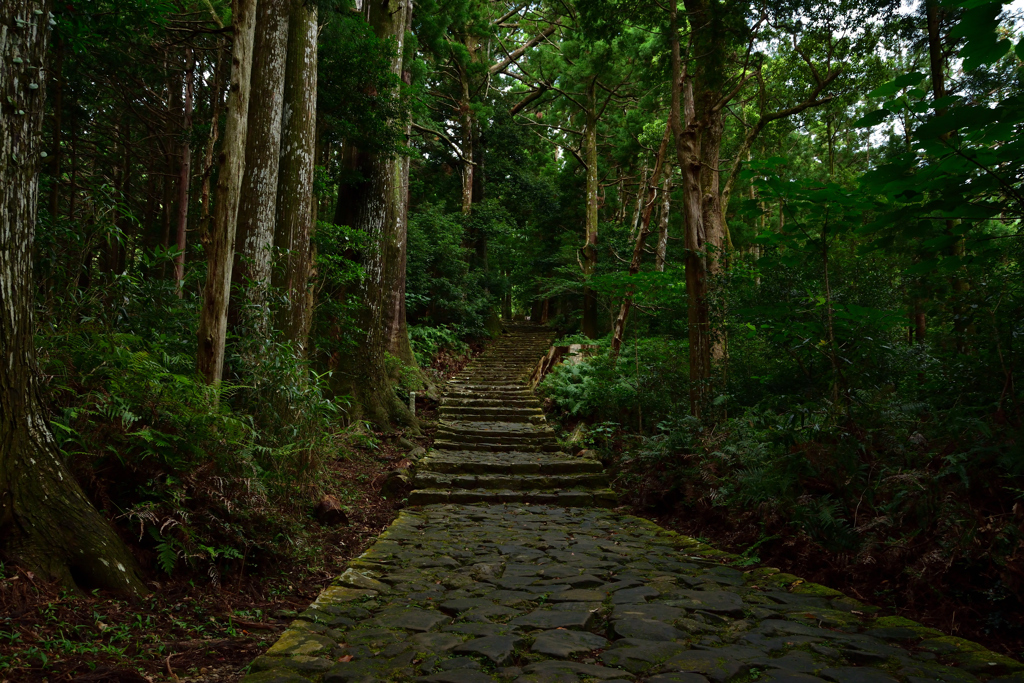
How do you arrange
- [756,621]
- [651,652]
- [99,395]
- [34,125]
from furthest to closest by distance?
[99,395] → [756,621] → [34,125] → [651,652]

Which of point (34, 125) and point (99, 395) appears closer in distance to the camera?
point (34, 125)

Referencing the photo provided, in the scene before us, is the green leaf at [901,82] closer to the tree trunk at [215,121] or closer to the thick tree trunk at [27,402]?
the thick tree trunk at [27,402]

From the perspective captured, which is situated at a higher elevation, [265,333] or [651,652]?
[265,333]

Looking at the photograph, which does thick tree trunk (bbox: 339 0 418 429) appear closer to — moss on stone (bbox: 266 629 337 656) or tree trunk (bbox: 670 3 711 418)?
tree trunk (bbox: 670 3 711 418)

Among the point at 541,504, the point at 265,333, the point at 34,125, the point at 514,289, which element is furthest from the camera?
the point at 514,289

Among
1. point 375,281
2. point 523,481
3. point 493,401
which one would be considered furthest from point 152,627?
point 493,401

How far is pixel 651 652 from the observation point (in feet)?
9.53

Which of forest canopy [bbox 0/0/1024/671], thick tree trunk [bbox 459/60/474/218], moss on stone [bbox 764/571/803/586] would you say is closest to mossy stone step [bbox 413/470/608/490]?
forest canopy [bbox 0/0/1024/671]

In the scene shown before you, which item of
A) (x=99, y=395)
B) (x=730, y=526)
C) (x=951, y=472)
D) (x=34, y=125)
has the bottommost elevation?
(x=730, y=526)

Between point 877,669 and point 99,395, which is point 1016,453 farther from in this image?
point 99,395

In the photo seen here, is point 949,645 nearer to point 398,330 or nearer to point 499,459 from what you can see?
point 499,459

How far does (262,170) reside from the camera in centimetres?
698

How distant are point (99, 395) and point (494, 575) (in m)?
2.85

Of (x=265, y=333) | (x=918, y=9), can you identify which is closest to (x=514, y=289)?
(x=918, y=9)
